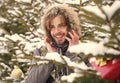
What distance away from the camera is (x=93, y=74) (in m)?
1.77

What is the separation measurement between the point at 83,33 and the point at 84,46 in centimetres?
243

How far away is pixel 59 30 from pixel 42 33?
1500 mm

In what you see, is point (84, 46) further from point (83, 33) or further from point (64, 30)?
point (83, 33)

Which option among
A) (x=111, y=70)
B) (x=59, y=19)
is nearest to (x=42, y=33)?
(x=59, y=19)

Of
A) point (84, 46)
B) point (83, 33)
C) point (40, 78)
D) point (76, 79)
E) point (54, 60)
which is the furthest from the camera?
point (83, 33)

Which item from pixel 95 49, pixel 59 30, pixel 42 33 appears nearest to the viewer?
pixel 95 49

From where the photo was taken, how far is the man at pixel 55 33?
2.91 metres

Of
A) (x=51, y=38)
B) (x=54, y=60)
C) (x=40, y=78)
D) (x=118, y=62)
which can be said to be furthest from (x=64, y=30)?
(x=118, y=62)

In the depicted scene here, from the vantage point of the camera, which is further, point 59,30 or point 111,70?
point 59,30

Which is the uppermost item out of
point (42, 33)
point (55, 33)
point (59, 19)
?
point (59, 19)

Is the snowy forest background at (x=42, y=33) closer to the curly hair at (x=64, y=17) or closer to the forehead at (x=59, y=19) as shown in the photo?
the curly hair at (x=64, y=17)

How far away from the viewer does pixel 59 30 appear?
3078 mm

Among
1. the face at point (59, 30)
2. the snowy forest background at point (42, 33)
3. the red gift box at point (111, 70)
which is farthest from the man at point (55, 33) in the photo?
the red gift box at point (111, 70)

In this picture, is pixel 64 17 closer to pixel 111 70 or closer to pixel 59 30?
pixel 59 30
